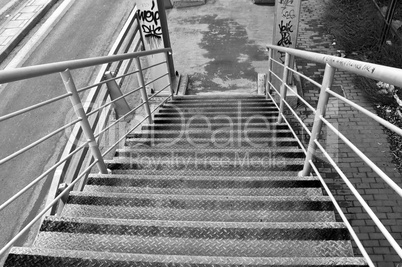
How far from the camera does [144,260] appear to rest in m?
1.47

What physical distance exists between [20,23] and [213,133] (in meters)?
10.5

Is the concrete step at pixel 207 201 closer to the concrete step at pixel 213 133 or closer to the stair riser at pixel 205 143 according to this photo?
the stair riser at pixel 205 143

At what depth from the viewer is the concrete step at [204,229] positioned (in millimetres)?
1696

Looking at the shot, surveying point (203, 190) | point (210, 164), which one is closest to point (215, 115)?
point (210, 164)

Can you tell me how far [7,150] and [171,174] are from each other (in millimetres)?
5353

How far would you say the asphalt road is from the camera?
17.8ft

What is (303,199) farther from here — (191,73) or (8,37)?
(8,37)

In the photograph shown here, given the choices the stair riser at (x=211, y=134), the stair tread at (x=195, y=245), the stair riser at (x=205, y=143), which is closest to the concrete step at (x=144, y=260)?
the stair tread at (x=195, y=245)

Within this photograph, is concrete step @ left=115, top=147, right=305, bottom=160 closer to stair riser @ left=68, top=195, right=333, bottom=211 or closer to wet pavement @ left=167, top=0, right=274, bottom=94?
stair riser @ left=68, top=195, right=333, bottom=211

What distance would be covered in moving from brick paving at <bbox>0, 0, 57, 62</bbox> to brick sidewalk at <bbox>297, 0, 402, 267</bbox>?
382 inches

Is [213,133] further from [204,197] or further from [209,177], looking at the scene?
[204,197]

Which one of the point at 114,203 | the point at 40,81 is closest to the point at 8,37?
the point at 40,81

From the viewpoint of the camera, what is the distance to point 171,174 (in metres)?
2.81

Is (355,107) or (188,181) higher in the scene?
(355,107)
